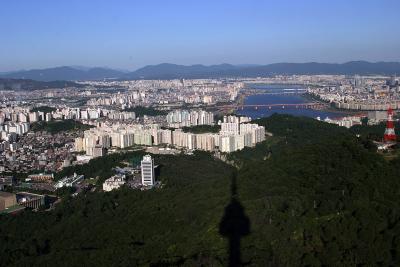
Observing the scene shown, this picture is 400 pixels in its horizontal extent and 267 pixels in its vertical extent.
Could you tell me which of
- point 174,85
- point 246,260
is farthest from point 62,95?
point 246,260

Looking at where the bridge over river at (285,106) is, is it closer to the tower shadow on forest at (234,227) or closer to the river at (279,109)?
the river at (279,109)

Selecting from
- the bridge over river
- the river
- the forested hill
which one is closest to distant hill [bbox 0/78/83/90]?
the river

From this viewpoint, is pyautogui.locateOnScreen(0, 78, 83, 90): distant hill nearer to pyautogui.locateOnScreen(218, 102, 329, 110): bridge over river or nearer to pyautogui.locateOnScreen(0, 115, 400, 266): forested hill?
pyautogui.locateOnScreen(218, 102, 329, 110): bridge over river

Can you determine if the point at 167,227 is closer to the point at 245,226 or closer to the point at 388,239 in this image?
the point at 245,226

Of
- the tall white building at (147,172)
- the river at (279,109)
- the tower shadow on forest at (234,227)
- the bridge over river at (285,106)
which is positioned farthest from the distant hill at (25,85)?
the tower shadow on forest at (234,227)

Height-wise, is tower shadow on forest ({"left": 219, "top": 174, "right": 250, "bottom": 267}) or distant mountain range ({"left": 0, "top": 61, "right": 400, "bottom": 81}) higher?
distant mountain range ({"left": 0, "top": 61, "right": 400, "bottom": 81})

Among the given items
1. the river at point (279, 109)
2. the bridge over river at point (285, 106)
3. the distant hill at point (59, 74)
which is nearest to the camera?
the river at point (279, 109)
